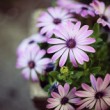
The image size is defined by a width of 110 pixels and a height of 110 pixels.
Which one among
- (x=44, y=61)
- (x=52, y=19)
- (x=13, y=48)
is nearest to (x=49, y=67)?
(x=44, y=61)

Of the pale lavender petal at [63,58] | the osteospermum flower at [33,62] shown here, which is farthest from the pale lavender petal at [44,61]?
the pale lavender petal at [63,58]

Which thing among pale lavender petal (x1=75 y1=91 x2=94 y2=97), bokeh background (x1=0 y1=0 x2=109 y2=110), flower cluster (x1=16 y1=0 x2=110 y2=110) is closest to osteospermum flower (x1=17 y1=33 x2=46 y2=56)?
flower cluster (x1=16 y1=0 x2=110 y2=110)

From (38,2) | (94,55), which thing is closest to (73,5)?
(94,55)

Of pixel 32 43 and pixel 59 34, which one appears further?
pixel 32 43

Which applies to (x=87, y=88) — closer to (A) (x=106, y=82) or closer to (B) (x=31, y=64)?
(A) (x=106, y=82)

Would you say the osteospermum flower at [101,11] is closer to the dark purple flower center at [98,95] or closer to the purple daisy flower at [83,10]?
the purple daisy flower at [83,10]

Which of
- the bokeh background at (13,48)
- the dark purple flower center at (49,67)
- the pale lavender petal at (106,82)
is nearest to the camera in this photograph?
the pale lavender petal at (106,82)
